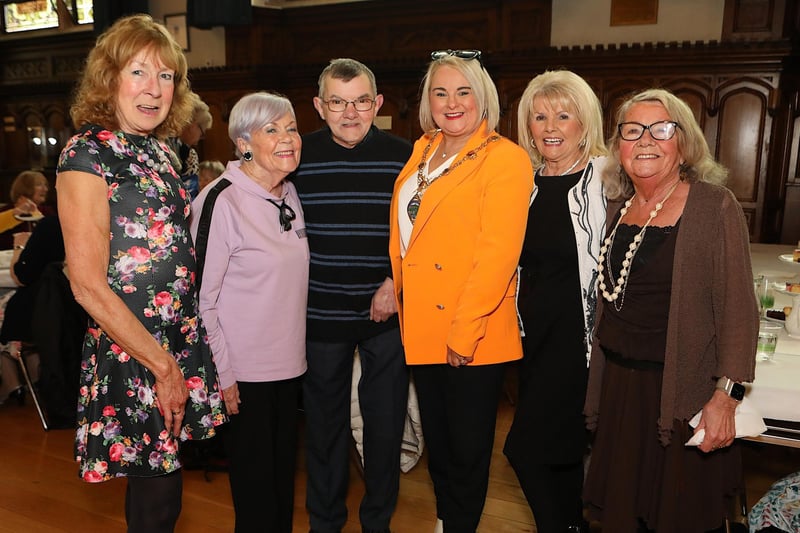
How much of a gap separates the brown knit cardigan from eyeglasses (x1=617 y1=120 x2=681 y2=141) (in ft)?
0.56

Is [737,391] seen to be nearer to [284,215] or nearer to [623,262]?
[623,262]

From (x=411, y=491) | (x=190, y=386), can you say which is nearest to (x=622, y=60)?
(x=411, y=491)

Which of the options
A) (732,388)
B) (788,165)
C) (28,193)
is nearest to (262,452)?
(732,388)

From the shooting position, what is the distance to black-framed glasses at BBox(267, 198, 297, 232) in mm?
2328

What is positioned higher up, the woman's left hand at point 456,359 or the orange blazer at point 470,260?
the orange blazer at point 470,260

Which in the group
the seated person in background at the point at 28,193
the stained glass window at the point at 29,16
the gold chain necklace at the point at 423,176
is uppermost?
the stained glass window at the point at 29,16

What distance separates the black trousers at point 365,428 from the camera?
2.64m

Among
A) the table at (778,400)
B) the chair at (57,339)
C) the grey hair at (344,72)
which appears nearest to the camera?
the table at (778,400)

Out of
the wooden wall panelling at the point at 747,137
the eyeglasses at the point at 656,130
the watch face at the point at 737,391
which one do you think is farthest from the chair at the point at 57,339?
the wooden wall panelling at the point at 747,137

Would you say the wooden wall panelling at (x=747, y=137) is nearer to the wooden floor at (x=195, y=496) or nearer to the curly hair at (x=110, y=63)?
the wooden floor at (x=195, y=496)

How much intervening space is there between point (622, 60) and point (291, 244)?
6017 millimetres

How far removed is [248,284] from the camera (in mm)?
2244

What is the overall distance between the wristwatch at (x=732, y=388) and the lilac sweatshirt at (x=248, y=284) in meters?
1.40

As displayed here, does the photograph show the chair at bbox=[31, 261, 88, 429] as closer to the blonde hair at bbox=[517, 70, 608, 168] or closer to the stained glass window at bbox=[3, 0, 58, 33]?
the blonde hair at bbox=[517, 70, 608, 168]
